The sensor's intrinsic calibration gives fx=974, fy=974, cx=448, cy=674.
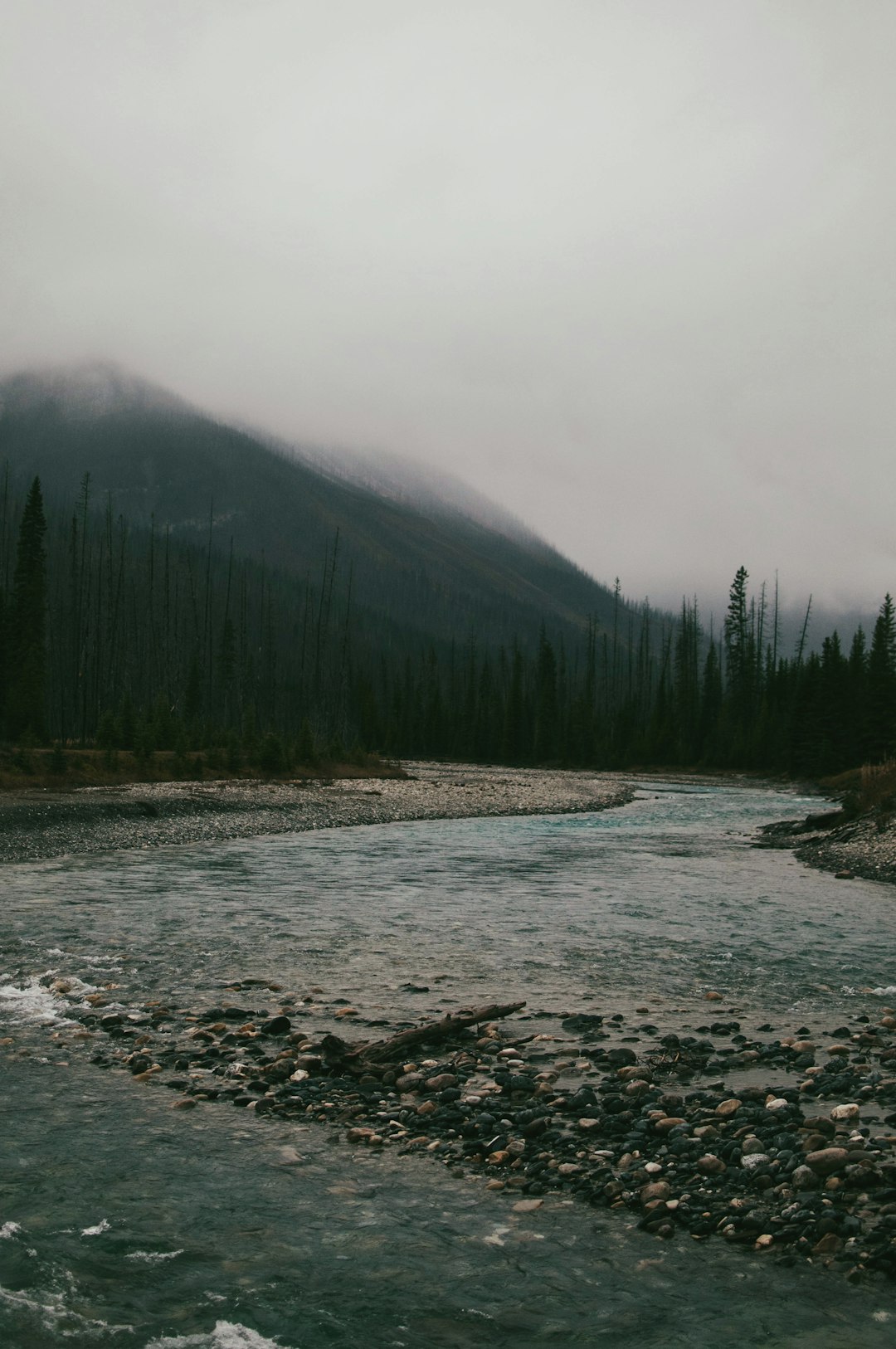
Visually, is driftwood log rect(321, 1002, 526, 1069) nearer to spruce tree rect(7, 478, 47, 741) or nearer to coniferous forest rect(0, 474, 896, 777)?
coniferous forest rect(0, 474, 896, 777)

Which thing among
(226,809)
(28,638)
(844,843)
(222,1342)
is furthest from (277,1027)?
(28,638)

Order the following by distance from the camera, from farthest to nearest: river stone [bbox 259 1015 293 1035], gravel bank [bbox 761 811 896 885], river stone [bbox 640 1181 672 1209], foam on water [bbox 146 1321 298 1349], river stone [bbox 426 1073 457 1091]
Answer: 1. gravel bank [bbox 761 811 896 885]
2. river stone [bbox 259 1015 293 1035]
3. river stone [bbox 426 1073 457 1091]
4. river stone [bbox 640 1181 672 1209]
5. foam on water [bbox 146 1321 298 1349]

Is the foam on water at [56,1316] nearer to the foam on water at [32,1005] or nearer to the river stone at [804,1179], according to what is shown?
the river stone at [804,1179]

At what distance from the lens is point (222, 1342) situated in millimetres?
5586

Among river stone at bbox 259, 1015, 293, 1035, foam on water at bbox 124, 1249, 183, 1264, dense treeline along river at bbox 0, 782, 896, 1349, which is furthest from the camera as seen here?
river stone at bbox 259, 1015, 293, 1035

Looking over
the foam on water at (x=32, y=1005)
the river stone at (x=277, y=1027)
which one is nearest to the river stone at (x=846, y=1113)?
the river stone at (x=277, y=1027)

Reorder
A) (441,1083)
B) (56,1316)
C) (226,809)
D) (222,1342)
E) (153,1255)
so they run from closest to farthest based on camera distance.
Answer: (222,1342)
(56,1316)
(153,1255)
(441,1083)
(226,809)

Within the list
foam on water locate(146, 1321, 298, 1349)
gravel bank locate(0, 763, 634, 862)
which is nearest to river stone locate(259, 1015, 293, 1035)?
foam on water locate(146, 1321, 298, 1349)

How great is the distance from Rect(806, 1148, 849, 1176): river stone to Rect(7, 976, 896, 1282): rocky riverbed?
1 centimetres

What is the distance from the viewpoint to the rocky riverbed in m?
6.98

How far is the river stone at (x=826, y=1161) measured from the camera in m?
7.37

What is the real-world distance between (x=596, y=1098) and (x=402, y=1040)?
7.64 feet

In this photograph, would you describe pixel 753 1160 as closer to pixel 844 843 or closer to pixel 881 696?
pixel 844 843

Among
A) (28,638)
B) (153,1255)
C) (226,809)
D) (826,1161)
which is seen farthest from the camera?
(28,638)
